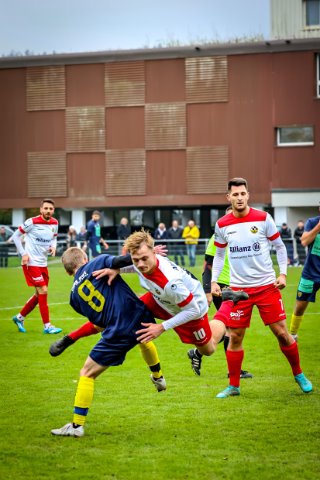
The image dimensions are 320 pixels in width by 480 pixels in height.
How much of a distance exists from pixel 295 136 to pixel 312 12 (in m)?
7.20

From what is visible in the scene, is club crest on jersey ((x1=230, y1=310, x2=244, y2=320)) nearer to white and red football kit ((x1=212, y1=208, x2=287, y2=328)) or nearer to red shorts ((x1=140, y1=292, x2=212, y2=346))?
white and red football kit ((x1=212, y1=208, x2=287, y2=328))

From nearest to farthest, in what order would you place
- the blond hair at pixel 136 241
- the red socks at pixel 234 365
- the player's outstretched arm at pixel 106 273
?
the blond hair at pixel 136 241 → the player's outstretched arm at pixel 106 273 → the red socks at pixel 234 365

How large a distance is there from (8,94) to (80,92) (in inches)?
170

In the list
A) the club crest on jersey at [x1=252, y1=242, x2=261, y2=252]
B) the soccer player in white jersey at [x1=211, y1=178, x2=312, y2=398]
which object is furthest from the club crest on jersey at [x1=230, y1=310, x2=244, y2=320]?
the club crest on jersey at [x1=252, y1=242, x2=261, y2=252]

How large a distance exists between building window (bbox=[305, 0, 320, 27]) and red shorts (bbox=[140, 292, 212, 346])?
4373cm

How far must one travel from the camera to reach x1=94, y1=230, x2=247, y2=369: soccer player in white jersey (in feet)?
25.1

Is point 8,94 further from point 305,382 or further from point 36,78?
point 305,382

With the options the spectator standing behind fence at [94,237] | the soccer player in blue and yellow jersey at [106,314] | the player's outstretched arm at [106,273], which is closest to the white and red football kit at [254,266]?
the soccer player in blue and yellow jersey at [106,314]

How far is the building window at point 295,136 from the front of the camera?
48.3m

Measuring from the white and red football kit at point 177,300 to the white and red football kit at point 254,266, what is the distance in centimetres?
114

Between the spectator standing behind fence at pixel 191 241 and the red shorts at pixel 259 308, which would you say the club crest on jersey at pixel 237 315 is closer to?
the red shorts at pixel 259 308

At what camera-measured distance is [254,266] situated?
31.1 feet

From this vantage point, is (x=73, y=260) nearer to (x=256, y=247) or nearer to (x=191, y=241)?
(x=256, y=247)

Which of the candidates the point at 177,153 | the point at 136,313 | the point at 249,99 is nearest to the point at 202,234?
the point at 177,153
